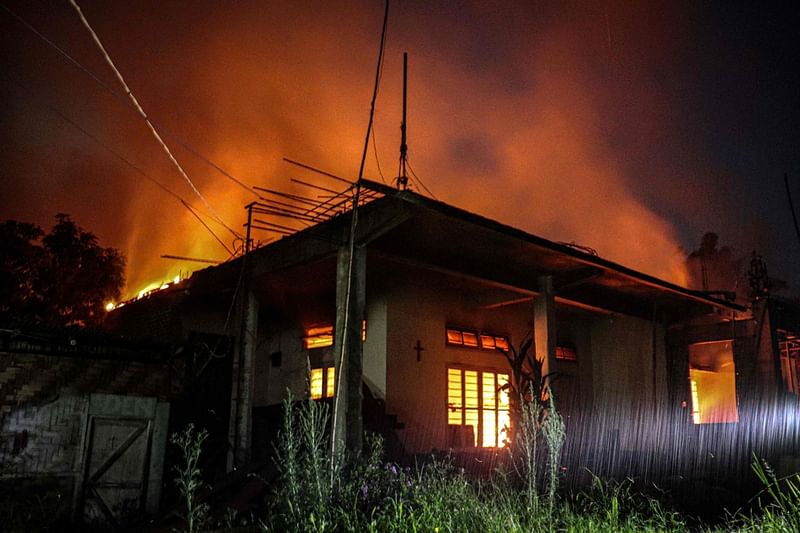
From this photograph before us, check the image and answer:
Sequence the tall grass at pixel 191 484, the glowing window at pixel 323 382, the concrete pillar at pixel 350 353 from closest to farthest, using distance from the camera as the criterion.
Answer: the tall grass at pixel 191 484 → the concrete pillar at pixel 350 353 → the glowing window at pixel 323 382

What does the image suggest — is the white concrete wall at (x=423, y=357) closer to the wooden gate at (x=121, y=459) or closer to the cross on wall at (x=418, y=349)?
the cross on wall at (x=418, y=349)

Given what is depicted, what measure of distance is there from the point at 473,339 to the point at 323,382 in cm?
356

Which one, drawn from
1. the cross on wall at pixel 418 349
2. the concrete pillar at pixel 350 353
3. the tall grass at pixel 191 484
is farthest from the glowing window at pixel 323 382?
the concrete pillar at pixel 350 353

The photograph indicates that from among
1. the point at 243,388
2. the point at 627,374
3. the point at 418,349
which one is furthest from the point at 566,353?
the point at 243,388

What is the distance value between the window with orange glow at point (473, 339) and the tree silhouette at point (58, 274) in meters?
12.9

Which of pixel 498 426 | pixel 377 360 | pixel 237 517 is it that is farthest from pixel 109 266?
pixel 237 517

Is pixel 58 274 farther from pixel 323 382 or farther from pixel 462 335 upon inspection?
pixel 462 335

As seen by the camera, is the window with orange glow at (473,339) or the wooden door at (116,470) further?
the window with orange glow at (473,339)

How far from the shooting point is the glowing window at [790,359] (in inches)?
635

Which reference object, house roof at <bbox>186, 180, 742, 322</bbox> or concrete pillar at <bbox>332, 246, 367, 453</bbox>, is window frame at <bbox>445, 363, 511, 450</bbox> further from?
concrete pillar at <bbox>332, 246, 367, 453</bbox>

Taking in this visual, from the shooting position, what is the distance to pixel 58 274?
68.9 ft

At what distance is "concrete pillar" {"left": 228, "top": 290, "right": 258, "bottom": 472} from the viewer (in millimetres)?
11164

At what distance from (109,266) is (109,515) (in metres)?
14.8

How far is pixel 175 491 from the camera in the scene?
10.1 metres
